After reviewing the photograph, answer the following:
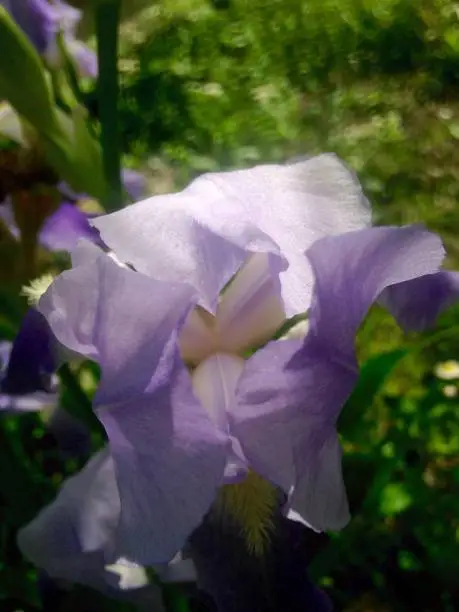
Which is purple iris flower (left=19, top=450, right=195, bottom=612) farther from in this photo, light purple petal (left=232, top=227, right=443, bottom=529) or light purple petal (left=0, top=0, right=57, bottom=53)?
light purple petal (left=0, top=0, right=57, bottom=53)

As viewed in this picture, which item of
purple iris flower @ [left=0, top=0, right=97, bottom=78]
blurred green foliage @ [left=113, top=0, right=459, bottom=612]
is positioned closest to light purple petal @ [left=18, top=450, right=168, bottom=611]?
purple iris flower @ [left=0, top=0, right=97, bottom=78]

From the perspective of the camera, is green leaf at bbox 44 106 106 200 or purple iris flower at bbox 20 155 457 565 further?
green leaf at bbox 44 106 106 200

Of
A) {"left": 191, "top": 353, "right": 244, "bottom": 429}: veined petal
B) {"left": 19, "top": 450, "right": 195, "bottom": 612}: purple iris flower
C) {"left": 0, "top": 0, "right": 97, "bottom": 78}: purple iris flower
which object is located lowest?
{"left": 19, "top": 450, "right": 195, "bottom": 612}: purple iris flower

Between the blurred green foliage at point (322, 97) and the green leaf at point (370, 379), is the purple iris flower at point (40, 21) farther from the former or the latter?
the blurred green foliage at point (322, 97)

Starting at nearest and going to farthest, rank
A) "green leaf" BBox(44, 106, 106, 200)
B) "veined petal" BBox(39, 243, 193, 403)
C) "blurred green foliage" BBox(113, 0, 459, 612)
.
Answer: "veined petal" BBox(39, 243, 193, 403)
"green leaf" BBox(44, 106, 106, 200)
"blurred green foliage" BBox(113, 0, 459, 612)

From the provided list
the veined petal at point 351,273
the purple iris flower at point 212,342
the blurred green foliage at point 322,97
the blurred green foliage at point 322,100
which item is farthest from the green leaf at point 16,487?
the blurred green foliage at point 322,97

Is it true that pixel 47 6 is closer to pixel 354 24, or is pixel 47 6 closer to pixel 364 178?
pixel 364 178

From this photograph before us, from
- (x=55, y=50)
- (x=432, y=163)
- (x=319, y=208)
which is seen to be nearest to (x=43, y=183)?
(x=55, y=50)
